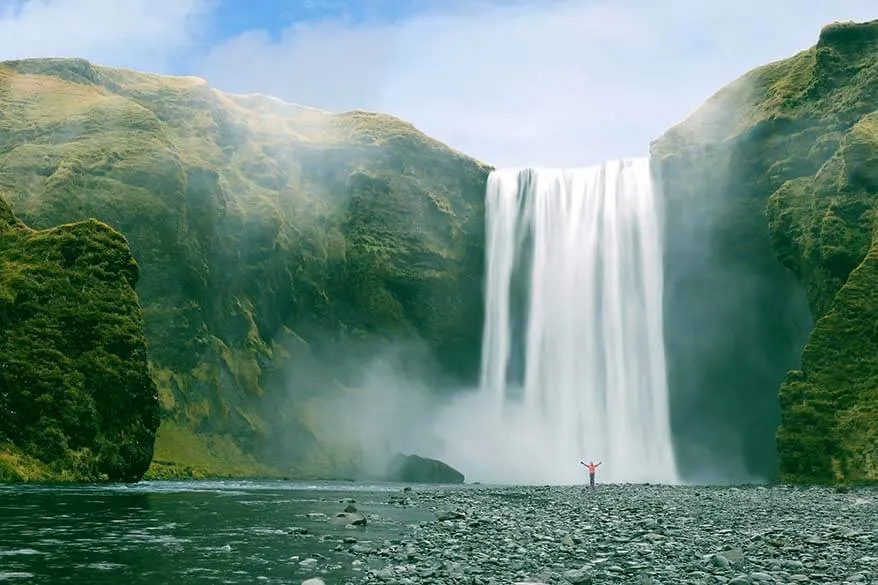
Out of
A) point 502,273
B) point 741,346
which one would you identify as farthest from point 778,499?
point 502,273

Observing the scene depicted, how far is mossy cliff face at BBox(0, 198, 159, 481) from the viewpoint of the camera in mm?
54281

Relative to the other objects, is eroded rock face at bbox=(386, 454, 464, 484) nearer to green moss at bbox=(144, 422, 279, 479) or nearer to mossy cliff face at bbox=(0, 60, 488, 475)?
mossy cliff face at bbox=(0, 60, 488, 475)

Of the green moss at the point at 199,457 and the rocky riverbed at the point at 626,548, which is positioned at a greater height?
the green moss at the point at 199,457

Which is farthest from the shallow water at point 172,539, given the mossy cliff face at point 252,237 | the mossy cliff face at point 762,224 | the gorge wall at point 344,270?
the mossy cliff face at point 762,224

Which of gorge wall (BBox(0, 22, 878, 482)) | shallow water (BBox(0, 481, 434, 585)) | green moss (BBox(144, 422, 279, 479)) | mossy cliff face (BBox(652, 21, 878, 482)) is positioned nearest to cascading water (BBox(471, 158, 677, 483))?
gorge wall (BBox(0, 22, 878, 482))

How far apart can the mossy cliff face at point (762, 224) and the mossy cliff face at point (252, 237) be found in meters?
26.9

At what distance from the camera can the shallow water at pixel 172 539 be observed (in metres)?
16.1

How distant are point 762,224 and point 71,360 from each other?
223ft

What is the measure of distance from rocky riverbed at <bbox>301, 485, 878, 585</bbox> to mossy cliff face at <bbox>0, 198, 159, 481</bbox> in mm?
34490

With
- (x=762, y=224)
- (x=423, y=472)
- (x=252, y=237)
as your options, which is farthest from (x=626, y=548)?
(x=252, y=237)

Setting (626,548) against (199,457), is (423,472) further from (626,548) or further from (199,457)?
(626,548)

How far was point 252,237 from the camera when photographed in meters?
106

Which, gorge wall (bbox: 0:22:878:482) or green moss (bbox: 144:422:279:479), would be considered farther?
green moss (bbox: 144:422:279:479)

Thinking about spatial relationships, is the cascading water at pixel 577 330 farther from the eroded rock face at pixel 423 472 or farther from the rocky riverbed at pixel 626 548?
the rocky riverbed at pixel 626 548
